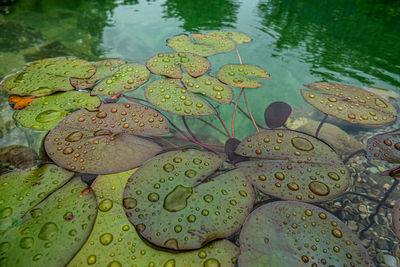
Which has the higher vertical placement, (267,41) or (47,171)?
(267,41)

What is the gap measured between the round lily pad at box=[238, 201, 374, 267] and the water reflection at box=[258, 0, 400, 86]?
56.8 inches

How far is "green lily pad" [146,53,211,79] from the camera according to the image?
168 cm

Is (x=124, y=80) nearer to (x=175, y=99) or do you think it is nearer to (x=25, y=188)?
(x=175, y=99)

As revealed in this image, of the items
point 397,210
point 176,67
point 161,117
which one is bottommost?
point 397,210

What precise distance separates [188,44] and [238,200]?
1.73m

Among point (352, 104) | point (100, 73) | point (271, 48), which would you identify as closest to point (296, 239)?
point (352, 104)

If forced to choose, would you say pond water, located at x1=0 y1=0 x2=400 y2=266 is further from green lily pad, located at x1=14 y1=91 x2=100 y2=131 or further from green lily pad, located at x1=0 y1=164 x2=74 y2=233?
green lily pad, located at x1=0 y1=164 x2=74 y2=233

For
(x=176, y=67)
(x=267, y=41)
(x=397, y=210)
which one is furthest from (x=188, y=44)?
(x=397, y=210)

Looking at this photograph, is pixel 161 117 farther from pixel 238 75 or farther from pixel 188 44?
pixel 188 44

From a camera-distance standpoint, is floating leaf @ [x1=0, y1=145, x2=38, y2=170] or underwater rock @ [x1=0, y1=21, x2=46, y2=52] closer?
floating leaf @ [x1=0, y1=145, x2=38, y2=170]

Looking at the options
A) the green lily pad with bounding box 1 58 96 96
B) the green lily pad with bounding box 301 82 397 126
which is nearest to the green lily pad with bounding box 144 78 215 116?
the green lily pad with bounding box 1 58 96 96

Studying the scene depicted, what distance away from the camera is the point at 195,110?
4.57 ft

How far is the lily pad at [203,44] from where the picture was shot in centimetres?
205

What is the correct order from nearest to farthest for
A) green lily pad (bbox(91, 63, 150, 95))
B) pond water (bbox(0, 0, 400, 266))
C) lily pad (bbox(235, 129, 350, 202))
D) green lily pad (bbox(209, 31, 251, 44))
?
lily pad (bbox(235, 129, 350, 202))
pond water (bbox(0, 0, 400, 266))
green lily pad (bbox(91, 63, 150, 95))
green lily pad (bbox(209, 31, 251, 44))
